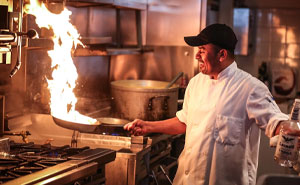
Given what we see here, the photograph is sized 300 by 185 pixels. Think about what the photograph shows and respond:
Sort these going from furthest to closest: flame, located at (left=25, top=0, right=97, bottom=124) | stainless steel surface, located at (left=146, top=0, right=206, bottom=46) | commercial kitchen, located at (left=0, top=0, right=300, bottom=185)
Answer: stainless steel surface, located at (left=146, top=0, right=206, bottom=46)
flame, located at (left=25, top=0, right=97, bottom=124)
commercial kitchen, located at (left=0, top=0, right=300, bottom=185)

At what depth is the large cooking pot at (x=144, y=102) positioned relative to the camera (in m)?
4.11

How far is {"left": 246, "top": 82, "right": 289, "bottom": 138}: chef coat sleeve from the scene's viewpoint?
269 cm

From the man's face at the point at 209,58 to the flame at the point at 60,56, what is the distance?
0.86 meters

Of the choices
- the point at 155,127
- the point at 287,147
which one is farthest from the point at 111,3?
the point at 287,147

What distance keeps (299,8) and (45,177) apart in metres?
4.70

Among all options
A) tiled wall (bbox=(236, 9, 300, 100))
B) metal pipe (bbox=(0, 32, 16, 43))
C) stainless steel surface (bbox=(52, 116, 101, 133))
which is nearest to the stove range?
stainless steel surface (bbox=(52, 116, 101, 133))

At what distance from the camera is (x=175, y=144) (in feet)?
15.4

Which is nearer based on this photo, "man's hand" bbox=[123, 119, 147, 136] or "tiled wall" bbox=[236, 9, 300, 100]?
"man's hand" bbox=[123, 119, 147, 136]

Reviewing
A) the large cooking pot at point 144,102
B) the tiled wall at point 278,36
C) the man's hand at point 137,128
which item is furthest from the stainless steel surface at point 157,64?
the man's hand at point 137,128

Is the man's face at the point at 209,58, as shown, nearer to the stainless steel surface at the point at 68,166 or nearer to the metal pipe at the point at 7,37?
the stainless steel surface at the point at 68,166

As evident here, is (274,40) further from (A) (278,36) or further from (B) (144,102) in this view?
(B) (144,102)

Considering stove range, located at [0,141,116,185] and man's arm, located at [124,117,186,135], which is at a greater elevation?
man's arm, located at [124,117,186,135]

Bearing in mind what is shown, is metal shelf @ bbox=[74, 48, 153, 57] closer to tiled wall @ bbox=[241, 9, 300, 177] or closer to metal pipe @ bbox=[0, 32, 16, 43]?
metal pipe @ bbox=[0, 32, 16, 43]

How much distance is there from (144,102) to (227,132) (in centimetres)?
134
